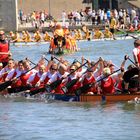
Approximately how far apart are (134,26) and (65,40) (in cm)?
1507

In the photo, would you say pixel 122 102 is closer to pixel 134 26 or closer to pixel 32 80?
pixel 32 80

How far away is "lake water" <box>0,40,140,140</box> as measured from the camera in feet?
46.9

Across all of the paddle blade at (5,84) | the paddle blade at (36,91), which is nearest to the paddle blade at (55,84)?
the paddle blade at (36,91)

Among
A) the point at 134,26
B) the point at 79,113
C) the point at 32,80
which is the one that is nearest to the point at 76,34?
the point at 134,26

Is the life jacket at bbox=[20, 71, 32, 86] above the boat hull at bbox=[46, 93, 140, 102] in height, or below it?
above

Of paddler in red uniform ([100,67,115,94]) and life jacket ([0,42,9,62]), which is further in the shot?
life jacket ([0,42,9,62])

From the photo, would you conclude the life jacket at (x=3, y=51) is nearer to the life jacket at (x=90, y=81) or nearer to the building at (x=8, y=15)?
the life jacket at (x=90, y=81)

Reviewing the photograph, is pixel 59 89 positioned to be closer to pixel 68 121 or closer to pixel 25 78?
pixel 25 78

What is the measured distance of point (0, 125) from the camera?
15453 mm

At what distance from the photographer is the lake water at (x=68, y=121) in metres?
14.3

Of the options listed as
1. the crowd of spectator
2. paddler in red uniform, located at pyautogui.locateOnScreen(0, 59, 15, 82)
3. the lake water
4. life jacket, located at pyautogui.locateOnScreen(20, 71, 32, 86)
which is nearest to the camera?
the lake water

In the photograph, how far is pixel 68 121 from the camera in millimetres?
15695

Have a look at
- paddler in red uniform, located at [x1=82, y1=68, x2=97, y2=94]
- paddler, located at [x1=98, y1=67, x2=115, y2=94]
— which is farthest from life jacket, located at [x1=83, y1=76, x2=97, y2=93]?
paddler, located at [x1=98, y1=67, x2=115, y2=94]

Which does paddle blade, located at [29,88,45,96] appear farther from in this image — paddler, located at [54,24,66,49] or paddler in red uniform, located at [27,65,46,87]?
paddler, located at [54,24,66,49]
